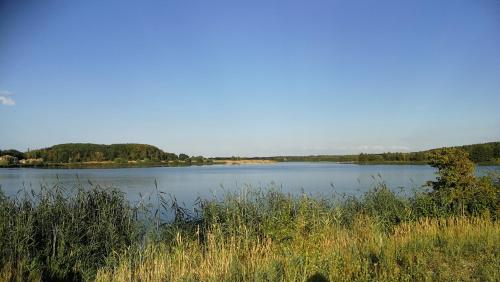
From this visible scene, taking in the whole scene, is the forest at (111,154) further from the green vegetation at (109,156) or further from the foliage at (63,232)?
the foliage at (63,232)

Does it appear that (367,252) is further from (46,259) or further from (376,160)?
(376,160)

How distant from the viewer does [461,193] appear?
11.2m

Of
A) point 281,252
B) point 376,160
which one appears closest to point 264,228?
point 281,252

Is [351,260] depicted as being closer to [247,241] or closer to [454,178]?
[247,241]

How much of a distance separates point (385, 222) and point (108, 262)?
7283 mm

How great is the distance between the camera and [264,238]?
966 cm

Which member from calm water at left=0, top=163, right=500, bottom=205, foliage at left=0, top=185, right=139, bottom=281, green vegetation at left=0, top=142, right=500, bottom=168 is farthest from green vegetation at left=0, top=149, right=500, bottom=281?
green vegetation at left=0, top=142, right=500, bottom=168

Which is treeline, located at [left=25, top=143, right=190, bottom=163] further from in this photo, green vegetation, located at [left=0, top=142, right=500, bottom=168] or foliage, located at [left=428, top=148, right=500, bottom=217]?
foliage, located at [left=428, top=148, right=500, bottom=217]

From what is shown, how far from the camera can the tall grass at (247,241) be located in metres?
6.11

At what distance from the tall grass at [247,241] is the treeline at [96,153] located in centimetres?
9680

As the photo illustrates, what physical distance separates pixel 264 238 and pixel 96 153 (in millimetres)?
104036

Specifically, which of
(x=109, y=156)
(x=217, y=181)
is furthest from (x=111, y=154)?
(x=217, y=181)

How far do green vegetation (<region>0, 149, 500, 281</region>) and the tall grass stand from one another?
0.09 feet

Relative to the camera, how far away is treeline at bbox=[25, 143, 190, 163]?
325 ft
